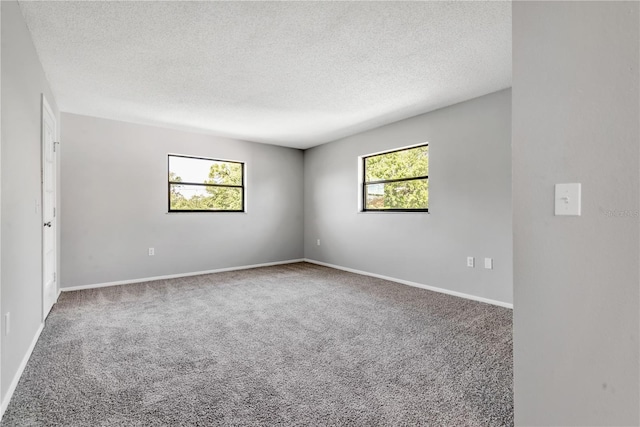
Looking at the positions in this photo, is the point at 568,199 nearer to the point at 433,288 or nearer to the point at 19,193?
the point at 19,193

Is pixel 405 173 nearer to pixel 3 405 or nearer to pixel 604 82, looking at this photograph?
pixel 604 82

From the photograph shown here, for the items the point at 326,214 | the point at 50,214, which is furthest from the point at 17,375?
the point at 326,214

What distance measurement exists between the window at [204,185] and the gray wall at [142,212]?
129 millimetres

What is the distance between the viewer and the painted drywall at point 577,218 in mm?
970

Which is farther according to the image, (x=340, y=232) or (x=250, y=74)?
(x=340, y=232)

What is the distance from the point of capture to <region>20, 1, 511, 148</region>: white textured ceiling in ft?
6.90

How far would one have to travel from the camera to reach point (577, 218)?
1063 millimetres

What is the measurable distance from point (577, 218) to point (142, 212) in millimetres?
5038

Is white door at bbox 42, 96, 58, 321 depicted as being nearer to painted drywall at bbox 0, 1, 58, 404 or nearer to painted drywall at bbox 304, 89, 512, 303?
painted drywall at bbox 0, 1, 58, 404

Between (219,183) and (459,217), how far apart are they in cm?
384

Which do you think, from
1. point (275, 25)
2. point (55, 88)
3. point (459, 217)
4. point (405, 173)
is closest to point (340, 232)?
point (405, 173)

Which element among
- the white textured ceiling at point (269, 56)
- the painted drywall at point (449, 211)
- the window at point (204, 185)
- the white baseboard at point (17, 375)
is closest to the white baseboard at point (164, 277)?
the window at point (204, 185)

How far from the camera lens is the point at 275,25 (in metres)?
2.24

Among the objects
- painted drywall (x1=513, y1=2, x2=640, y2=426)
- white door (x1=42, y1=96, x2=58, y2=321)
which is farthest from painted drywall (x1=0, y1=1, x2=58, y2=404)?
painted drywall (x1=513, y1=2, x2=640, y2=426)
